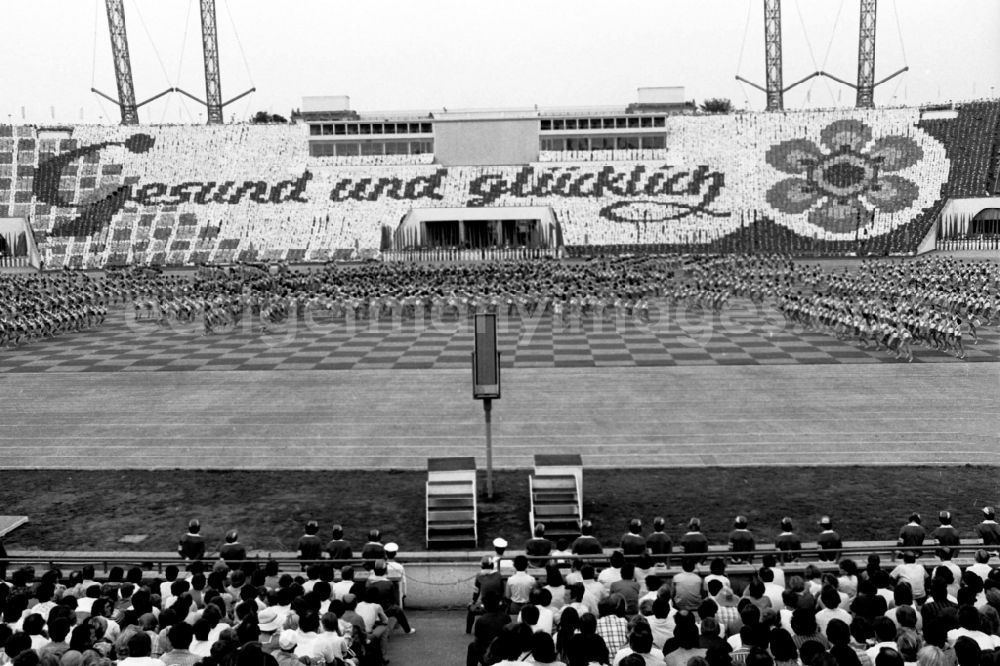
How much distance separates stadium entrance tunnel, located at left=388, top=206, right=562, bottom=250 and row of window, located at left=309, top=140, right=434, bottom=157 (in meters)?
17.1

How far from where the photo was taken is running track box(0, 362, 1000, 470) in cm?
1630

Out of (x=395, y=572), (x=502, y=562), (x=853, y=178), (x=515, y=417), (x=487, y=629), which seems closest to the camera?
(x=487, y=629)

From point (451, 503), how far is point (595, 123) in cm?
8107

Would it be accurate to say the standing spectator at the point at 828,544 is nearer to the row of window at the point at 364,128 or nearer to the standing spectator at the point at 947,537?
the standing spectator at the point at 947,537

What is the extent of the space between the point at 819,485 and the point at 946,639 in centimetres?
737

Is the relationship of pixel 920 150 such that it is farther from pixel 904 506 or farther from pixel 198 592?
pixel 198 592

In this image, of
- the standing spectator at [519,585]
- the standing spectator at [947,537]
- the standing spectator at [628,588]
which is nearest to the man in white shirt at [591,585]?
the standing spectator at [628,588]

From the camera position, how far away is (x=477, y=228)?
246 ft

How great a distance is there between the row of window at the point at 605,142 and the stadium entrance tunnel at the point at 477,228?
716 inches

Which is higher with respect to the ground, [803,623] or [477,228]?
[477,228]

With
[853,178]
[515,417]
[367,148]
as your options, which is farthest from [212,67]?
[515,417]

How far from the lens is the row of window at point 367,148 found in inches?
3472

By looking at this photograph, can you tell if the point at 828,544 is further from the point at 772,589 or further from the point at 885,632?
the point at 885,632

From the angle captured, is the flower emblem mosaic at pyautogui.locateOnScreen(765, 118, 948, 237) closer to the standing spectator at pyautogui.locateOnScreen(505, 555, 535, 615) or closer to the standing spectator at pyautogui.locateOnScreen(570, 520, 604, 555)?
the standing spectator at pyautogui.locateOnScreen(570, 520, 604, 555)
